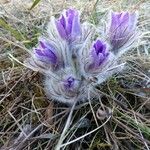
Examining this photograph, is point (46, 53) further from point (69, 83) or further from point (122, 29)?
point (122, 29)

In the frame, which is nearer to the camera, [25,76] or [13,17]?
[25,76]

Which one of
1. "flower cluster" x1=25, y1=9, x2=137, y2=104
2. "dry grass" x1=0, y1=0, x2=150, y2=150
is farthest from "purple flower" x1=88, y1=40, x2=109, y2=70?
"dry grass" x1=0, y1=0, x2=150, y2=150

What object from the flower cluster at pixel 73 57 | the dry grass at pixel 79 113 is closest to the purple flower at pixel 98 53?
the flower cluster at pixel 73 57

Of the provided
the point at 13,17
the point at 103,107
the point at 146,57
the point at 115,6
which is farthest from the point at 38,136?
the point at 115,6

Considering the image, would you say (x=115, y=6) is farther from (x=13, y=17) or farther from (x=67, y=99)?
(x=67, y=99)

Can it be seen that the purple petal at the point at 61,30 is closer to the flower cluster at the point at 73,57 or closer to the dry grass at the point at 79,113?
the flower cluster at the point at 73,57
